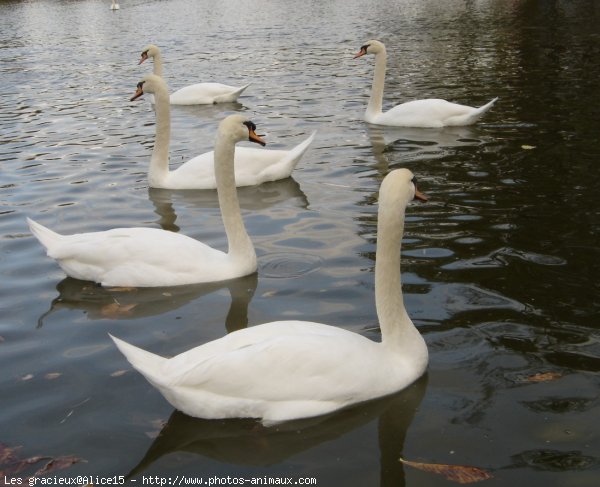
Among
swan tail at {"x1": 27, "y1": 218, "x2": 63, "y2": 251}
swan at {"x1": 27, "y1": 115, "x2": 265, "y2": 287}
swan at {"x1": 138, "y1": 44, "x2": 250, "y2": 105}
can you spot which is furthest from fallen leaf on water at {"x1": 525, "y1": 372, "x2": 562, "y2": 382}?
swan at {"x1": 138, "y1": 44, "x2": 250, "y2": 105}

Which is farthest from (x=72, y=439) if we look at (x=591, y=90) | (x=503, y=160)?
(x=591, y=90)

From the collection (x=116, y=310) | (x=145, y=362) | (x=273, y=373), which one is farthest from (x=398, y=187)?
(x=116, y=310)

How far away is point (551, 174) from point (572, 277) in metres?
3.15

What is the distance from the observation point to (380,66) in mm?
14062

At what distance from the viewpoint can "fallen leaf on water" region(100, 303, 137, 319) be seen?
6516 mm

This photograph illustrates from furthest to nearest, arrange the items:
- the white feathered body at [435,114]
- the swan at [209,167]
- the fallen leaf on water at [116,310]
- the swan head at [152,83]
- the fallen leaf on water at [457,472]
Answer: the white feathered body at [435,114] → the swan head at [152,83] → the swan at [209,167] → the fallen leaf on water at [116,310] → the fallen leaf on water at [457,472]

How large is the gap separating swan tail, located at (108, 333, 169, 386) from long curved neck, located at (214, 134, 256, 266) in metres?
2.41

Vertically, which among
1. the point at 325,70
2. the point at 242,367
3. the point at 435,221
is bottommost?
the point at 325,70

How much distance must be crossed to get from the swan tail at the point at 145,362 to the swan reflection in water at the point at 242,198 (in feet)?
14.2

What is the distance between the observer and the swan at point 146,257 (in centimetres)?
687

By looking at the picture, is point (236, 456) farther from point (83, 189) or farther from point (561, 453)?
point (83, 189)

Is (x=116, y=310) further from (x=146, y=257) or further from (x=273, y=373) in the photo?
(x=273, y=373)

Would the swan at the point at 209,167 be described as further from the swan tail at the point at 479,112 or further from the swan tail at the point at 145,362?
the swan tail at the point at 145,362

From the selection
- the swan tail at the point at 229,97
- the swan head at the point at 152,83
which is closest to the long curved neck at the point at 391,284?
the swan head at the point at 152,83
